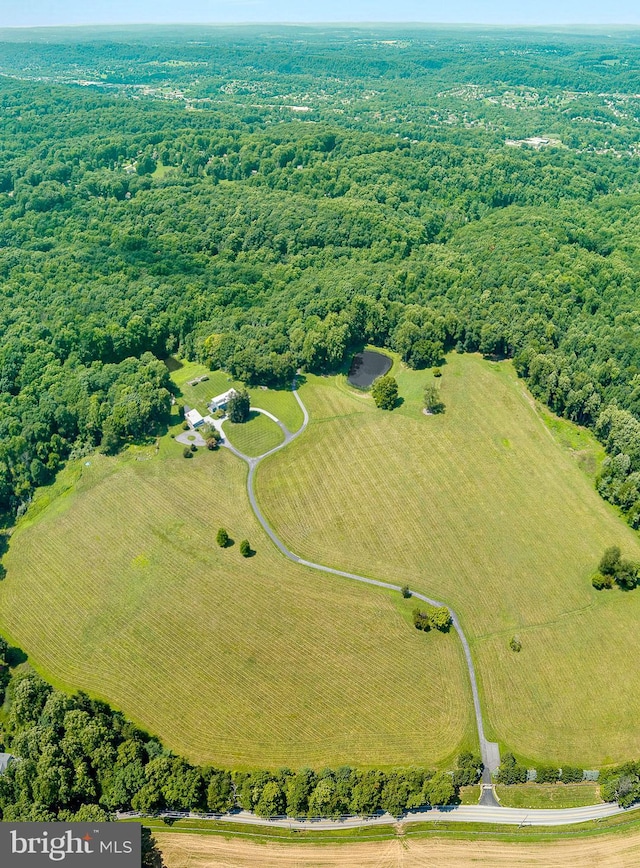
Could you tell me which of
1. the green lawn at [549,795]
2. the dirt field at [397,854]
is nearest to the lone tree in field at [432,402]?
the green lawn at [549,795]

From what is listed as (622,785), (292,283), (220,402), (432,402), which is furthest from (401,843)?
(292,283)

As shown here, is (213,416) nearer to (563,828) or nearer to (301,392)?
(301,392)

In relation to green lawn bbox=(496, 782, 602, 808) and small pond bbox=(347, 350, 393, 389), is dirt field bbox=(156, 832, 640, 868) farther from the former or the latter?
small pond bbox=(347, 350, 393, 389)

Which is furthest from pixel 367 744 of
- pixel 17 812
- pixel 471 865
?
pixel 17 812

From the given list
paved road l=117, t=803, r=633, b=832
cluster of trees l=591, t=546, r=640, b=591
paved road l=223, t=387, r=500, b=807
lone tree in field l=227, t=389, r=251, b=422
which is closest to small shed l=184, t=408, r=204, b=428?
lone tree in field l=227, t=389, r=251, b=422

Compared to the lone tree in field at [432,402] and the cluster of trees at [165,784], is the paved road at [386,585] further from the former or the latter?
the lone tree in field at [432,402]

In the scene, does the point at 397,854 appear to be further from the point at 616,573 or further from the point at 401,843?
the point at 616,573
